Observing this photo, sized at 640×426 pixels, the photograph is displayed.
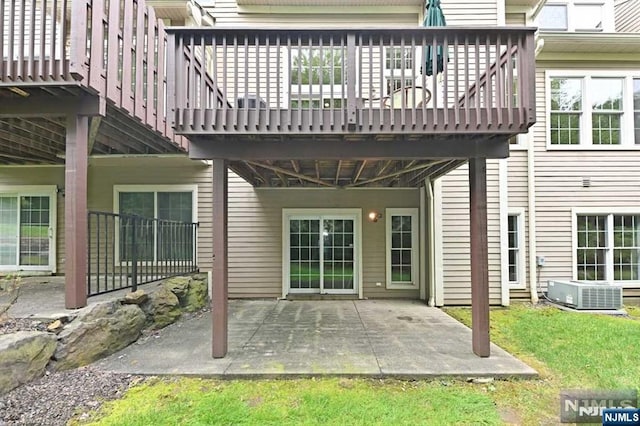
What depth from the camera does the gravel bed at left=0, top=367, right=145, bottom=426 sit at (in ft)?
10.2

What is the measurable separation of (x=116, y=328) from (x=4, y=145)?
4571 mm

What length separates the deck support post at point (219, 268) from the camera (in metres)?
4.39

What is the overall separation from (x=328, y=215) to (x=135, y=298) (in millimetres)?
4330

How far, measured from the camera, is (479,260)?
4.46 m

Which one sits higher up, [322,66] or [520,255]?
[322,66]

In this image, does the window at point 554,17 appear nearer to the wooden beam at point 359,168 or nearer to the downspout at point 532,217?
the downspout at point 532,217

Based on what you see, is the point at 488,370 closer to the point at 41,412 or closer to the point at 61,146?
the point at 41,412

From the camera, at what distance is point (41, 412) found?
3168 mm

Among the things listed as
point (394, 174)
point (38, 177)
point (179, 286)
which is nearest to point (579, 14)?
point (394, 174)

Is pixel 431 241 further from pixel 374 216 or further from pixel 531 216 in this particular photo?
pixel 531 216

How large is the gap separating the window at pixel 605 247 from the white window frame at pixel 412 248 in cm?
349

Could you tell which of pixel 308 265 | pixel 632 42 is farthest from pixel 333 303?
pixel 632 42

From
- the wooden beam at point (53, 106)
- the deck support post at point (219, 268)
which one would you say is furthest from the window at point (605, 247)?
the wooden beam at point (53, 106)

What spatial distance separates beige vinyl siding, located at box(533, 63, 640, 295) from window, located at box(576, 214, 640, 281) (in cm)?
30
